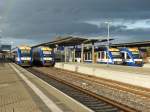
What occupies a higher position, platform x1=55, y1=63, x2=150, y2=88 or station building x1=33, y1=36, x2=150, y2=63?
station building x1=33, y1=36, x2=150, y2=63

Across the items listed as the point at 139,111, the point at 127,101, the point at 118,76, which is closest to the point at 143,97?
the point at 127,101

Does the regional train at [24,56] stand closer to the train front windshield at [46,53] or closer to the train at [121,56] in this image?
the train front windshield at [46,53]

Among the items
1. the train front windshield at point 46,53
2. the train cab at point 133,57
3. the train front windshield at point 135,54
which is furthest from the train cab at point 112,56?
the train front windshield at point 46,53

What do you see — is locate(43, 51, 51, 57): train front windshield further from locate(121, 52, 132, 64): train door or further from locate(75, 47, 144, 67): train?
locate(121, 52, 132, 64): train door

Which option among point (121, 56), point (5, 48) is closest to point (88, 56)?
point (121, 56)

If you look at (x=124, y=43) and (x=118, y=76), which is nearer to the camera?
(x=118, y=76)

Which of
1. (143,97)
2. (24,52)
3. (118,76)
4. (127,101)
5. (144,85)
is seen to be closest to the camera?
(127,101)

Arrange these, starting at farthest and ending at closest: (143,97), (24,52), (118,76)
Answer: (24,52), (118,76), (143,97)

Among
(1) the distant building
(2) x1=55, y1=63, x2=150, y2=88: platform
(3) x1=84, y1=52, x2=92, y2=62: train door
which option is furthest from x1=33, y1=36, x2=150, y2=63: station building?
(1) the distant building

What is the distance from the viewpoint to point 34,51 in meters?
68.4

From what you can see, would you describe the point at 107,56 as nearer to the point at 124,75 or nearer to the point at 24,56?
the point at 24,56

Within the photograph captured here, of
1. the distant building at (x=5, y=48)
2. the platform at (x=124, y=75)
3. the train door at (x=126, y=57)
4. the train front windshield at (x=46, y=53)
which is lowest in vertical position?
the platform at (x=124, y=75)

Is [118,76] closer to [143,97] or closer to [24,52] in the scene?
[143,97]

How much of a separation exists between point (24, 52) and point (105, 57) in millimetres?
13014
